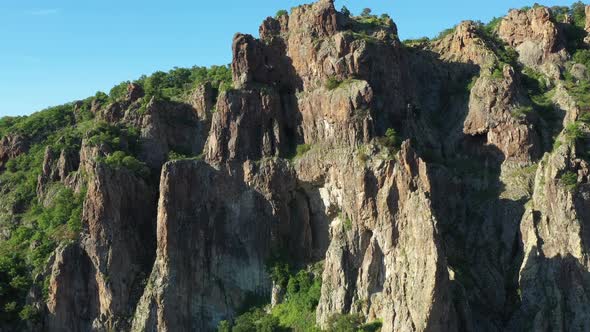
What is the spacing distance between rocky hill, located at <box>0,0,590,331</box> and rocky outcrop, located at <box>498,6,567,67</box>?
5.07 m

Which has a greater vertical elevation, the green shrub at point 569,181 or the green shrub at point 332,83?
the green shrub at point 332,83

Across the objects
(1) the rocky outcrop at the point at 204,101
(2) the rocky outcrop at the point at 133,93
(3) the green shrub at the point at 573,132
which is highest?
(2) the rocky outcrop at the point at 133,93

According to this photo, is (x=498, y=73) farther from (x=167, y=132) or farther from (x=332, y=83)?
(x=167, y=132)

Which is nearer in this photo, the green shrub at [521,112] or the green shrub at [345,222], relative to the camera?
the green shrub at [345,222]

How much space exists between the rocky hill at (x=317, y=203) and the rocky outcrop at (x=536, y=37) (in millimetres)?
5073

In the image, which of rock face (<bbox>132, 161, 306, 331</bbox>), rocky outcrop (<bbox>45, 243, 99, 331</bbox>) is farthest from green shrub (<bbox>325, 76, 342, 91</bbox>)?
rocky outcrop (<bbox>45, 243, 99, 331</bbox>)

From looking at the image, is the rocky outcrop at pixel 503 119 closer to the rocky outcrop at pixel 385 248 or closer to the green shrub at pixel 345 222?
the rocky outcrop at pixel 385 248

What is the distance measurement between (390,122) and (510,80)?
15515mm

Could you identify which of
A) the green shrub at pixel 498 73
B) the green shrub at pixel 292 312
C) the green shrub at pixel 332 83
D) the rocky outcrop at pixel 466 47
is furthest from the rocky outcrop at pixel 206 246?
the rocky outcrop at pixel 466 47

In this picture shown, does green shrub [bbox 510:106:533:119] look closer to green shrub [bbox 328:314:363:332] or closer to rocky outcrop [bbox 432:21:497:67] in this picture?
rocky outcrop [bbox 432:21:497:67]

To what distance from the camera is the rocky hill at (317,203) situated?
8712 centimetres

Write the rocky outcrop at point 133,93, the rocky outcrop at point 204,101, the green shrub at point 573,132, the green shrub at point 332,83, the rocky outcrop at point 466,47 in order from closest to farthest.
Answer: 1. the green shrub at point 573,132
2. the green shrub at point 332,83
3. the rocky outcrop at point 204,101
4. the rocky outcrop at point 466,47
5. the rocky outcrop at point 133,93

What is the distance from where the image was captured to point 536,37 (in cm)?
11681

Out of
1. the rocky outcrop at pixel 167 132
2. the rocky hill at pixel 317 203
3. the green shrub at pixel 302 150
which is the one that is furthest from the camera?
the rocky outcrop at pixel 167 132
